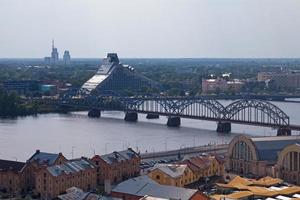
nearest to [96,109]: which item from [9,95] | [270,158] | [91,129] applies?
[9,95]

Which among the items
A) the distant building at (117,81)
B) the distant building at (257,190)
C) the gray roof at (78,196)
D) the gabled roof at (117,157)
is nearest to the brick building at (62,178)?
the gabled roof at (117,157)

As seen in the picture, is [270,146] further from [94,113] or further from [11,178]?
[94,113]

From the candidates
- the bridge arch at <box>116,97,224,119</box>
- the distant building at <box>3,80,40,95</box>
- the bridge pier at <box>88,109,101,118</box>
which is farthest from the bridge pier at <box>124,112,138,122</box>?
the distant building at <box>3,80,40,95</box>

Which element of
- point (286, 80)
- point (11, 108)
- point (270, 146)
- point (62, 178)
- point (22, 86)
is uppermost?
point (286, 80)

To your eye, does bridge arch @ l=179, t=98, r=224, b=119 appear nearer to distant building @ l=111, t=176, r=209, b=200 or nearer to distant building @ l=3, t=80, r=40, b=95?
distant building @ l=3, t=80, r=40, b=95

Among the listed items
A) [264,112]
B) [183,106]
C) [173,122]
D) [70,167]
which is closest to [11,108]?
[183,106]

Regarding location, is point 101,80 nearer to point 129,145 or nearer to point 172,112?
point 172,112
